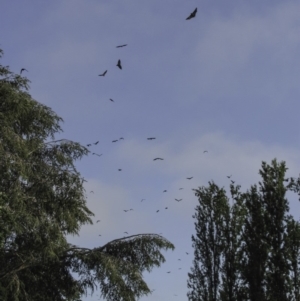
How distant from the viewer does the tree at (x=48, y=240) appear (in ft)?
46.0

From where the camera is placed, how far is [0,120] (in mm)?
16031

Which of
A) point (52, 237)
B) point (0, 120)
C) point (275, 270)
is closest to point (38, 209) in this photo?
point (52, 237)

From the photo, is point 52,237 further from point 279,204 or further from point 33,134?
point 279,204

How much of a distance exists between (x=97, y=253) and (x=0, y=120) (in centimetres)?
520

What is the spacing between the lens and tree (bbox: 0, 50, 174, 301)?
46.0 ft

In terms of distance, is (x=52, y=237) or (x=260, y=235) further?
(x=260, y=235)

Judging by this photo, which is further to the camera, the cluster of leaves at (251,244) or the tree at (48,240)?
the cluster of leaves at (251,244)

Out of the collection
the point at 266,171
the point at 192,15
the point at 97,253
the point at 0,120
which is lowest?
the point at 97,253

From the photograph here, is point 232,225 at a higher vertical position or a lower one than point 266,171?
lower

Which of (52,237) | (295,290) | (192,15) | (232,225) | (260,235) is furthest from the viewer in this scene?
(232,225)

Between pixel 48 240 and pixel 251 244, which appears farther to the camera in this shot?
pixel 251 244

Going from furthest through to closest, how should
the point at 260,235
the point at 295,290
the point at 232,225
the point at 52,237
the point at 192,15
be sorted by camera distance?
1. the point at 232,225
2. the point at 260,235
3. the point at 295,290
4. the point at 52,237
5. the point at 192,15

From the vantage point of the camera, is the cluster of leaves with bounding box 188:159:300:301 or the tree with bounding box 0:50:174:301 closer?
the tree with bounding box 0:50:174:301

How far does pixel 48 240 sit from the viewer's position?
544 inches
